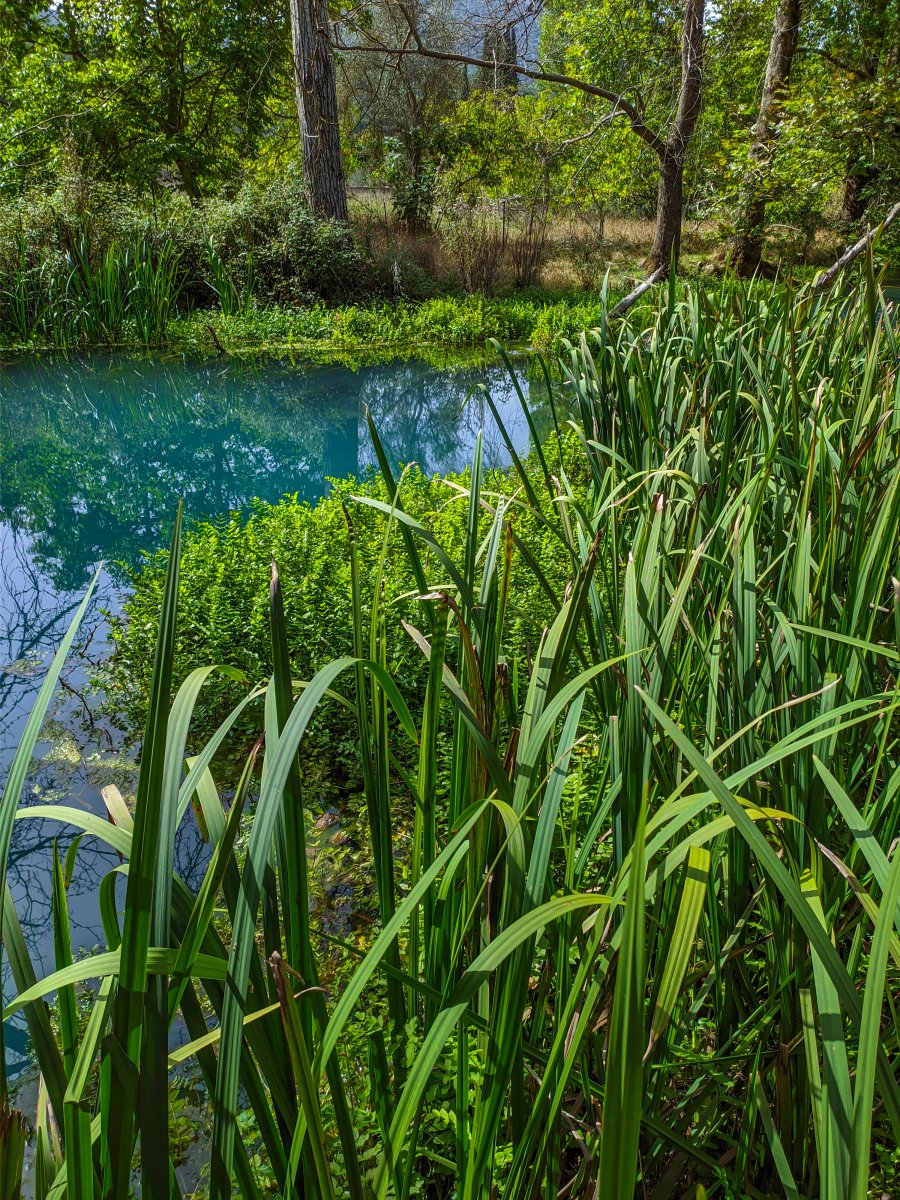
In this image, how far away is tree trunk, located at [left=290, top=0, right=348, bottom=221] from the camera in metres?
9.16

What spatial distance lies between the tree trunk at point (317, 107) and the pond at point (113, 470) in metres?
4.13

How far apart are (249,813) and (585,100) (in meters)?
11.5

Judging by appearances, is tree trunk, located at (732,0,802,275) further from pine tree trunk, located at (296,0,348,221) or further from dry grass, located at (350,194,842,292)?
pine tree trunk, located at (296,0,348,221)

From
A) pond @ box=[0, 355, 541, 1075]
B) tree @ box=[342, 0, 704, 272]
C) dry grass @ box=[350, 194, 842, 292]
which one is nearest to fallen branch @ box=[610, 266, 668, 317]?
pond @ box=[0, 355, 541, 1075]

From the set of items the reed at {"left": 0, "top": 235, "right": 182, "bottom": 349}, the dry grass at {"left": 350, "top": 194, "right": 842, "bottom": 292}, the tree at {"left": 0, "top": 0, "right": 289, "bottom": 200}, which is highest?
the tree at {"left": 0, "top": 0, "right": 289, "bottom": 200}

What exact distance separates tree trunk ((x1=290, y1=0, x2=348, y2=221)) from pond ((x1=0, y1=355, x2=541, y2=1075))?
4.13 m

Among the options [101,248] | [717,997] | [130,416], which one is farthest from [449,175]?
[717,997]

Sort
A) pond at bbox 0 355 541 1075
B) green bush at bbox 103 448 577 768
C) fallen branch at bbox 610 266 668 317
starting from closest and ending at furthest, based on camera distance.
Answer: pond at bbox 0 355 541 1075
green bush at bbox 103 448 577 768
fallen branch at bbox 610 266 668 317

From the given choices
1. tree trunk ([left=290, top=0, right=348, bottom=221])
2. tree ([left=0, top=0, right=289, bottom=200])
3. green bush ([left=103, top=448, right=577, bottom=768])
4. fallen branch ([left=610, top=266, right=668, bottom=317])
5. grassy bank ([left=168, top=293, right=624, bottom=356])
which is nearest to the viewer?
green bush ([left=103, top=448, right=577, bottom=768])

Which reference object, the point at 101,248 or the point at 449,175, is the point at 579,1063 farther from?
the point at 449,175

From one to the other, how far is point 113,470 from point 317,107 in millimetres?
7414

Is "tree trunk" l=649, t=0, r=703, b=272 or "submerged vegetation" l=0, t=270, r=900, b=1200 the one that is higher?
"tree trunk" l=649, t=0, r=703, b=272

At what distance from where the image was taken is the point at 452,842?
57cm

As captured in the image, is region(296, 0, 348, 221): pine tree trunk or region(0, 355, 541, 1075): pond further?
region(296, 0, 348, 221): pine tree trunk
